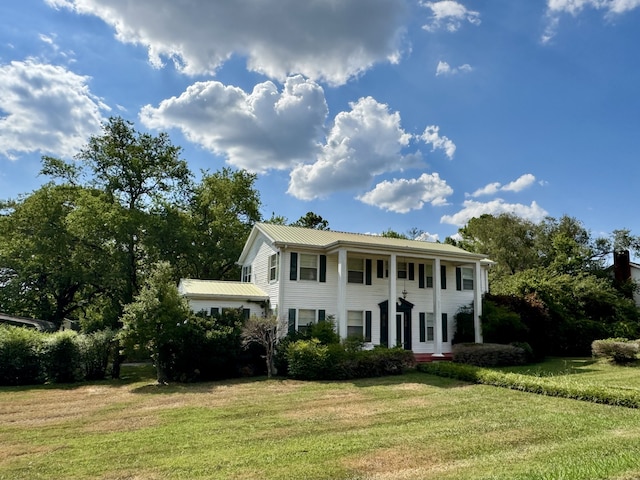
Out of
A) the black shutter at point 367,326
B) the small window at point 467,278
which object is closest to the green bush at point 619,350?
the small window at point 467,278

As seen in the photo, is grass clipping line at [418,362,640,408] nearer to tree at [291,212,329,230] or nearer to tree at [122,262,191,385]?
tree at [122,262,191,385]

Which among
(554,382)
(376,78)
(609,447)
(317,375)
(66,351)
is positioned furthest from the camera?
(376,78)

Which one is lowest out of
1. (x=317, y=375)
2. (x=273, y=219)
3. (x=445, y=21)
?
(x=317, y=375)

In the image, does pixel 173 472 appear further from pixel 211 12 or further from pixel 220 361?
pixel 211 12

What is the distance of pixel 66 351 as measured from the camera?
15.4 m

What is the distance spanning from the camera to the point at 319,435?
767 cm

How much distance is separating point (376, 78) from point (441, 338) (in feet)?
39.3

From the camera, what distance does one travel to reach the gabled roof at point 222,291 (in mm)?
17219

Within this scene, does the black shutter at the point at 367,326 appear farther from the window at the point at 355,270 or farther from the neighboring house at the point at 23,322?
the neighboring house at the point at 23,322

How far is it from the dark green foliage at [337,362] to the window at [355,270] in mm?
4726

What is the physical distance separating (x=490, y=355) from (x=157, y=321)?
41.6 ft

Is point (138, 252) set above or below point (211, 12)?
below

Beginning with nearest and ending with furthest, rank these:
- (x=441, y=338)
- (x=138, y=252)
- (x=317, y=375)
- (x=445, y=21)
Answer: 1. (x=445, y=21)
2. (x=317, y=375)
3. (x=441, y=338)
4. (x=138, y=252)

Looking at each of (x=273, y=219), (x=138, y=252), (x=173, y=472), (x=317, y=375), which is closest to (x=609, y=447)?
(x=173, y=472)
